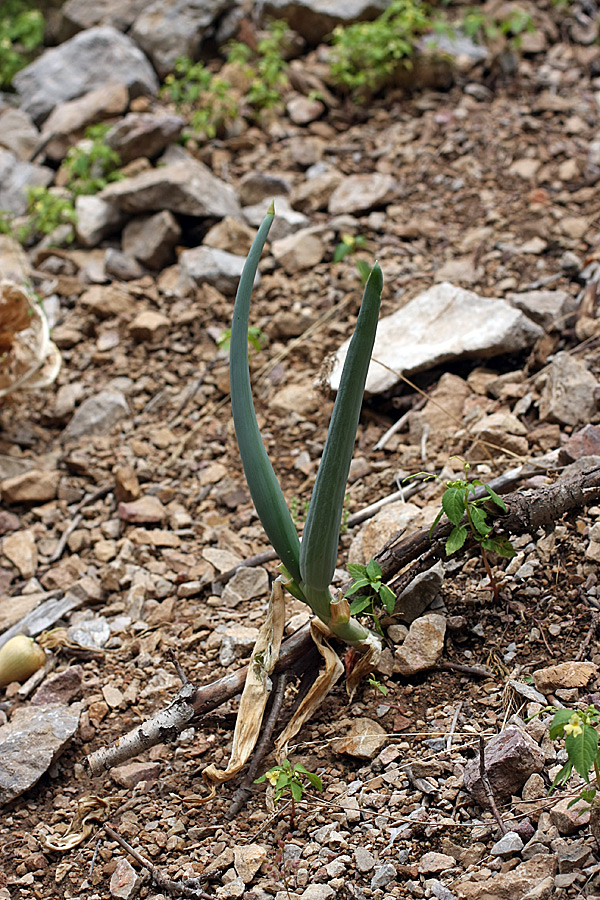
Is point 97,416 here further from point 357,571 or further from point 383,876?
point 383,876

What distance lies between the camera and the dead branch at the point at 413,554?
1580mm

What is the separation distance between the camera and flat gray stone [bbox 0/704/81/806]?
163cm

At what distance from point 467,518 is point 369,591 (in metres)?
0.26

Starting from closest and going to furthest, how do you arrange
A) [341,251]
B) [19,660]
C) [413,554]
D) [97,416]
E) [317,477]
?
1. [317,477]
2. [413,554]
3. [19,660]
4. [97,416]
5. [341,251]

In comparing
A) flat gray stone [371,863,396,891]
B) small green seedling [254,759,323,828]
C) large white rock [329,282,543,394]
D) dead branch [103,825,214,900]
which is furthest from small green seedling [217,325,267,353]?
flat gray stone [371,863,396,891]

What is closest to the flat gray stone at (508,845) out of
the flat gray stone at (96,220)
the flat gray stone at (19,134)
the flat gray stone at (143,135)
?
the flat gray stone at (96,220)

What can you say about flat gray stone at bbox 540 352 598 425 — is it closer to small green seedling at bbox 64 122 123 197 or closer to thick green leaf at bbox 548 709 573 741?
thick green leaf at bbox 548 709 573 741

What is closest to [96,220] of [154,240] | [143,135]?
[154,240]

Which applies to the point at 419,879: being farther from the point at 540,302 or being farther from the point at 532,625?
the point at 540,302

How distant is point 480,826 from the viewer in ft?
4.38

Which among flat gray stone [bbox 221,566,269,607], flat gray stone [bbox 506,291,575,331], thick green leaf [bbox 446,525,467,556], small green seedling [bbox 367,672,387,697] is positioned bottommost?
flat gray stone [bbox 506,291,575,331]

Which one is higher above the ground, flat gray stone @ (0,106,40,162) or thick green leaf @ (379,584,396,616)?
flat gray stone @ (0,106,40,162)

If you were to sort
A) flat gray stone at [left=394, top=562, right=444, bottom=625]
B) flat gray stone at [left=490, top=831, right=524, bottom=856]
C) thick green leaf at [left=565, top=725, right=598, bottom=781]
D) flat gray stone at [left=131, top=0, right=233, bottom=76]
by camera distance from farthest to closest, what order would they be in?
flat gray stone at [left=131, top=0, right=233, bottom=76] < flat gray stone at [left=394, top=562, right=444, bottom=625] < flat gray stone at [left=490, top=831, right=524, bottom=856] < thick green leaf at [left=565, top=725, right=598, bottom=781]

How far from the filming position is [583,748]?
116cm
